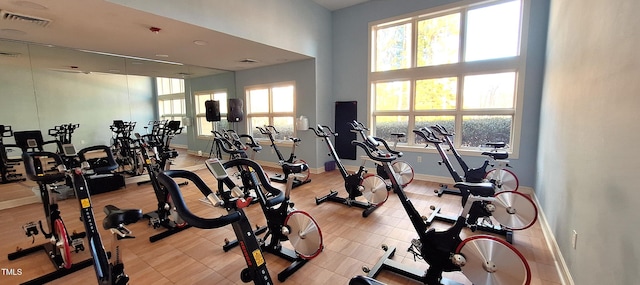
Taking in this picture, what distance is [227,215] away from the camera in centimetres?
125

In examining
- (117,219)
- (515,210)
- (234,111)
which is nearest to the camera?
(117,219)

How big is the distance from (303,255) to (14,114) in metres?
5.38

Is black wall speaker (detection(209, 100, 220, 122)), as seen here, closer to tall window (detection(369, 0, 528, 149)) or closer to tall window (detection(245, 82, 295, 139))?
tall window (detection(245, 82, 295, 139))

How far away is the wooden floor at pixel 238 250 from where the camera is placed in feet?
7.71

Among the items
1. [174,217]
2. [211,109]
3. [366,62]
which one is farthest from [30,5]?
[366,62]

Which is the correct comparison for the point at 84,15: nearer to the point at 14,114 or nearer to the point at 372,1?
the point at 14,114

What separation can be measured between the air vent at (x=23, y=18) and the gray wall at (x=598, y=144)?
18.5 feet

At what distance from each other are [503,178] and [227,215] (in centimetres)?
422

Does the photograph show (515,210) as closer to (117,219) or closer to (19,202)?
(117,219)

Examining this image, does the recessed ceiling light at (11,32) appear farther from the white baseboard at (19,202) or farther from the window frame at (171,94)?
the white baseboard at (19,202)

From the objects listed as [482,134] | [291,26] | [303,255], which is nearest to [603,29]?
[303,255]

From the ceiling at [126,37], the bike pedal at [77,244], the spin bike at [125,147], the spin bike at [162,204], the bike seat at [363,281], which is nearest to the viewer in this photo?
the bike seat at [363,281]

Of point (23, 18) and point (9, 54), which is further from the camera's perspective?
point (9, 54)

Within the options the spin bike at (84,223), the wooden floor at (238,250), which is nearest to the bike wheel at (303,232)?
the wooden floor at (238,250)
